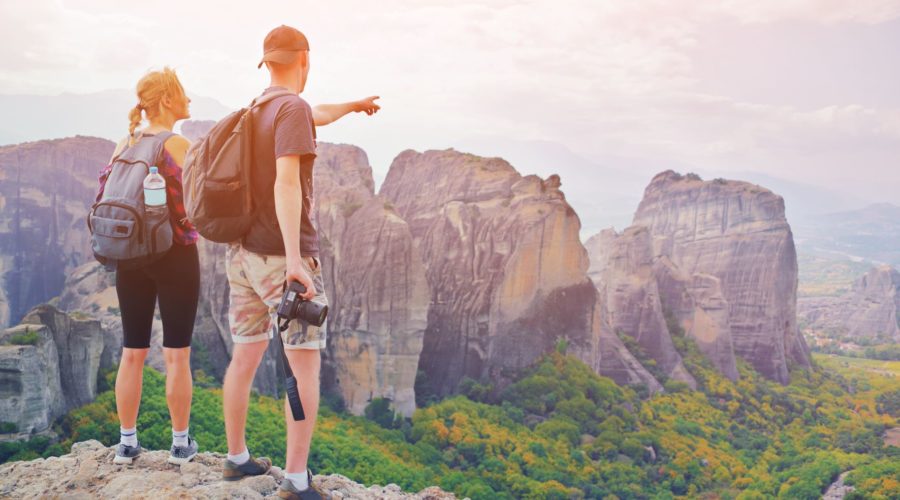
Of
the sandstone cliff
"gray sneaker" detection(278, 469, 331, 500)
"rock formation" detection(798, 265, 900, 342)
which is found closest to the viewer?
"gray sneaker" detection(278, 469, 331, 500)

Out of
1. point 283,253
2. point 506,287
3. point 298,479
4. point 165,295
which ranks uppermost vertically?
point 283,253

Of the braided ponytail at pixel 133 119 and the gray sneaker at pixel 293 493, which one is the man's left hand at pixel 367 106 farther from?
the gray sneaker at pixel 293 493

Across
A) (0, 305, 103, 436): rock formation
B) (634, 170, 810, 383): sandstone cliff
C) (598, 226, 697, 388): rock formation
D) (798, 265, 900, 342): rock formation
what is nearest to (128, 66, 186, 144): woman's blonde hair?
(0, 305, 103, 436): rock formation

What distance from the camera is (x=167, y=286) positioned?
494 centimetres

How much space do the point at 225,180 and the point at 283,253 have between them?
1.76 ft

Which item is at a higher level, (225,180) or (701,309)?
(225,180)

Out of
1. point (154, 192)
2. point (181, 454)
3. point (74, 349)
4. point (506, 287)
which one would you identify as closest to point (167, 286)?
point (154, 192)

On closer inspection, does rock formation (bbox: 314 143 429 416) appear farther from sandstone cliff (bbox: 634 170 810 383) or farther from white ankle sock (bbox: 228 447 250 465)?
sandstone cliff (bbox: 634 170 810 383)

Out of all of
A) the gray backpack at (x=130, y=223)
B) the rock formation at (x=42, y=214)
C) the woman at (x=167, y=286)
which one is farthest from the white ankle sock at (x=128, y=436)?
the rock formation at (x=42, y=214)

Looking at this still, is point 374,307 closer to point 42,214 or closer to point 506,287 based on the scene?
point 506,287

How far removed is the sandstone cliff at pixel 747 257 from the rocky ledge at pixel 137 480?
4675 cm

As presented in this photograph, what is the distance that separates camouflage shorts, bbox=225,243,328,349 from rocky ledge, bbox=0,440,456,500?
971 millimetres

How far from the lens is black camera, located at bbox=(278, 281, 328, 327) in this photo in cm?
414

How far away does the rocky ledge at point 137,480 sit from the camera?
475cm
